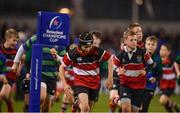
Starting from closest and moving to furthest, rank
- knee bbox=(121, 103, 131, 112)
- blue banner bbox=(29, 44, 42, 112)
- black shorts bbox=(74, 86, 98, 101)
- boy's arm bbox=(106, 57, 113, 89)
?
blue banner bbox=(29, 44, 42, 112)
boy's arm bbox=(106, 57, 113, 89)
black shorts bbox=(74, 86, 98, 101)
knee bbox=(121, 103, 131, 112)

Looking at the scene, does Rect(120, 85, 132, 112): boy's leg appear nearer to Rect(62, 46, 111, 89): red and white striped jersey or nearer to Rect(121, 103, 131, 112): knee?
Rect(121, 103, 131, 112): knee

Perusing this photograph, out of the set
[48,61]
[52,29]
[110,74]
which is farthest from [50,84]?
[52,29]

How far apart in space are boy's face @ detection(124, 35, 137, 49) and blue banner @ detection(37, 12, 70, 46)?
7.41ft

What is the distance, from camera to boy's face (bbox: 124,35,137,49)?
14.2 m

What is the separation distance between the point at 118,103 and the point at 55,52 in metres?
1.72

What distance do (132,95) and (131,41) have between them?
3.78 feet

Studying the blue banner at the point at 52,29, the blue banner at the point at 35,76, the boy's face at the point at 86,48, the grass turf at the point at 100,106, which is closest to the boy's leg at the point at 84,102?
the boy's face at the point at 86,48

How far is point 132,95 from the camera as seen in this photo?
47.7 feet

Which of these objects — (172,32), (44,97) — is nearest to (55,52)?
(44,97)

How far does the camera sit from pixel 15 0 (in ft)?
126

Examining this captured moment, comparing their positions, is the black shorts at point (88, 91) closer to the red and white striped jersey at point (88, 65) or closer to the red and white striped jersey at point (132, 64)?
the red and white striped jersey at point (88, 65)

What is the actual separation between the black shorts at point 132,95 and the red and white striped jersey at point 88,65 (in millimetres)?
719

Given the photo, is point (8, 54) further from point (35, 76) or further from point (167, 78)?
point (167, 78)

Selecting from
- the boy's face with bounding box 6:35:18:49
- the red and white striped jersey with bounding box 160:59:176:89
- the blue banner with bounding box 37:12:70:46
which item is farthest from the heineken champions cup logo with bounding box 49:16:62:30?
the red and white striped jersey with bounding box 160:59:176:89
